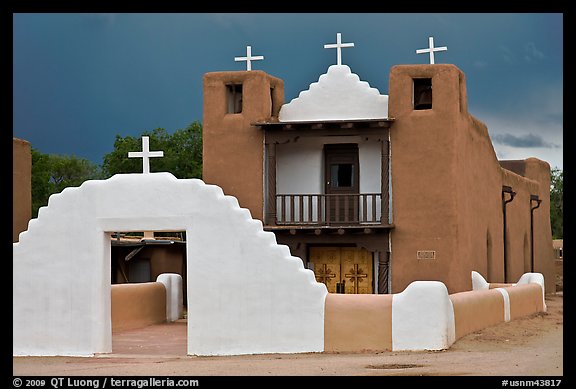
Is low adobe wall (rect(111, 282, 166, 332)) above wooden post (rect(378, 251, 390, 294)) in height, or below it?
below

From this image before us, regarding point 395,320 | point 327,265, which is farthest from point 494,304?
point 327,265

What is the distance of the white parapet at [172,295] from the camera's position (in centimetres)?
2715

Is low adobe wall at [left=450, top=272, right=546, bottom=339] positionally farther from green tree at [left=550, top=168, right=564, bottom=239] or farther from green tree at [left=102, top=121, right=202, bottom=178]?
green tree at [left=550, top=168, right=564, bottom=239]

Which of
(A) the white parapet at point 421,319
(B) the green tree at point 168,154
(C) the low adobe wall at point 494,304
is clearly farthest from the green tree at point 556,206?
(A) the white parapet at point 421,319

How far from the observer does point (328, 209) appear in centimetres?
2539

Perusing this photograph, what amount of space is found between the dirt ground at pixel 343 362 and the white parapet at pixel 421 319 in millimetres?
270

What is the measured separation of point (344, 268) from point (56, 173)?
36280 millimetres

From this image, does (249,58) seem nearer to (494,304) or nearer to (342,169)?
(342,169)

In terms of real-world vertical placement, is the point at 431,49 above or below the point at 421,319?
above

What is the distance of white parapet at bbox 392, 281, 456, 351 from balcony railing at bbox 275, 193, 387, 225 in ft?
24.1

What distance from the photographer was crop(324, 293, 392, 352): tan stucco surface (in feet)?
58.7

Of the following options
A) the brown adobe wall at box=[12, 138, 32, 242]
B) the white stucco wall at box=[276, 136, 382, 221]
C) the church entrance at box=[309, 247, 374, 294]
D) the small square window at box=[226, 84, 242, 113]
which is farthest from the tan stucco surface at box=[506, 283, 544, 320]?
the brown adobe wall at box=[12, 138, 32, 242]

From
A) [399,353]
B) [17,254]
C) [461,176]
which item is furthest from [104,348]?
[461,176]

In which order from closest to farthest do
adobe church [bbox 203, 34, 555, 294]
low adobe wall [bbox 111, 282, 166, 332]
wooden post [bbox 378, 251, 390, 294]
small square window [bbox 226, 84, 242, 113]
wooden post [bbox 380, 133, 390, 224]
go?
low adobe wall [bbox 111, 282, 166, 332] < adobe church [bbox 203, 34, 555, 294] < wooden post [bbox 380, 133, 390, 224] < wooden post [bbox 378, 251, 390, 294] < small square window [bbox 226, 84, 242, 113]
